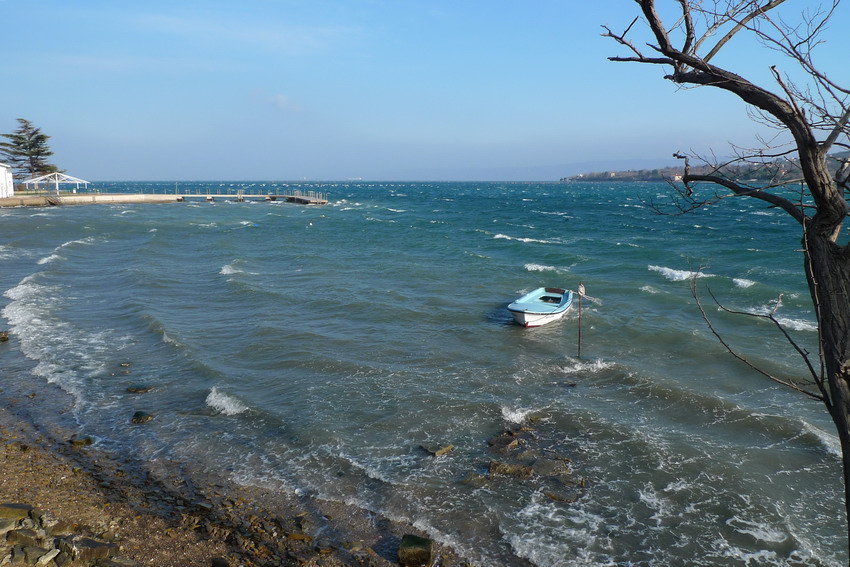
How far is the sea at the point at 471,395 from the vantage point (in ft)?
31.0

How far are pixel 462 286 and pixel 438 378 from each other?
1241 cm

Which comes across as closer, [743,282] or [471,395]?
[471,395]

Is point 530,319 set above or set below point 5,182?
below

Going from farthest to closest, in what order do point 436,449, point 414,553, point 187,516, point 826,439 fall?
1. point 826,439
2. point 436,449
3. point 187,516
4. point 414,553

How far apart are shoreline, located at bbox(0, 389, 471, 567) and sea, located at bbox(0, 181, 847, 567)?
45 cm

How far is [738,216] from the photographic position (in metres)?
61.7

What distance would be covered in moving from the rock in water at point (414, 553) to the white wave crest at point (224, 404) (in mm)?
6134

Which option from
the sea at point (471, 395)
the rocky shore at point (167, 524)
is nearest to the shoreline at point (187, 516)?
the rocky shore at point (167, 524)

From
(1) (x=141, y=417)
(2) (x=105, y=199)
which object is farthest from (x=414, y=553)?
(2) (x=105, y=199)

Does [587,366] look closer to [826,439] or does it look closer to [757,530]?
[826,439]

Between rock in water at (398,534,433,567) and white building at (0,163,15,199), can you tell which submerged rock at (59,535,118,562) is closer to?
rock in water at (398,534,433,567)

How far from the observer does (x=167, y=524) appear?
852 centimetres

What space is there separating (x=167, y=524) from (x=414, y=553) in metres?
3.44

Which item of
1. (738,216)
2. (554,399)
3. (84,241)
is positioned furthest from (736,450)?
(738,216)
